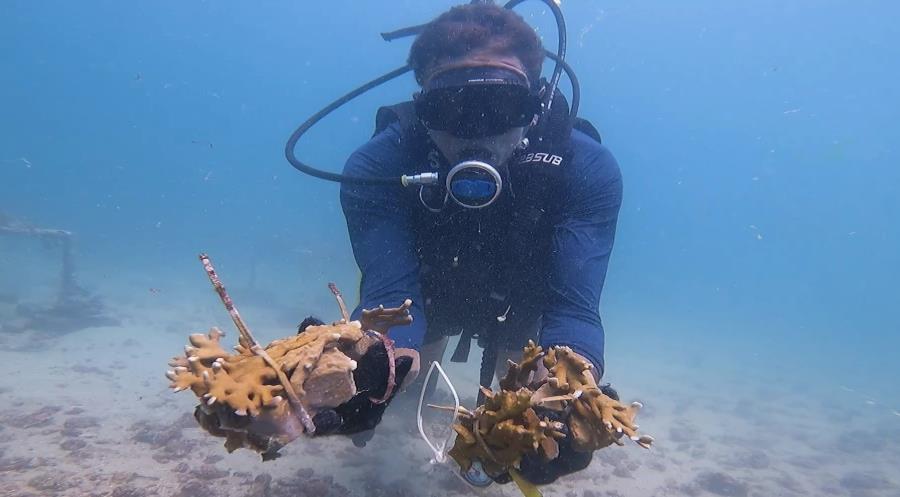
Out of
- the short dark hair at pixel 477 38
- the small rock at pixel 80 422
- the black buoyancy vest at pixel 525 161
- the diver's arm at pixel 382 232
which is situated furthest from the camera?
the small rock at pixel 80 422

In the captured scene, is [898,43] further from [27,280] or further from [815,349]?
[27,280]

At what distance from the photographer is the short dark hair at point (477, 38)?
3.81 meters

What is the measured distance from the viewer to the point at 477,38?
3809 mm

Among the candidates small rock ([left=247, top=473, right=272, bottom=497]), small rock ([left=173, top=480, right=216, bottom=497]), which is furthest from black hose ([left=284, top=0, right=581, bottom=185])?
small rock ([left=173, top=480, right=216, bottom=497])

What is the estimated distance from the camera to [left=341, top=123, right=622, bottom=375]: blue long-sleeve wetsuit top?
3.50m

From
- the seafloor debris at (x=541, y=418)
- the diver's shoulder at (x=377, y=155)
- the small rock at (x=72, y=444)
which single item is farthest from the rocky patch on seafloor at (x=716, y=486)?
the small rock at (x=72, y=444)

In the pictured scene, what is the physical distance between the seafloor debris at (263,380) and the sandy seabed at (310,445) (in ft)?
15.7

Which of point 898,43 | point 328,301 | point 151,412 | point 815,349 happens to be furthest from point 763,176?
point 151,412

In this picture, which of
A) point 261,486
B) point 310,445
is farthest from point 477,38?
point 310,445

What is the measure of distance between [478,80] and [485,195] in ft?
2.81

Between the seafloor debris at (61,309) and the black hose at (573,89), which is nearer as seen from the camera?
the black hose at (573,89)

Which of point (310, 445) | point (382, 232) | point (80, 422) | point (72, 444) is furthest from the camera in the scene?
point (80, 422)

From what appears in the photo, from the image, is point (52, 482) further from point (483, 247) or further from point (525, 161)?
point (525, 161)

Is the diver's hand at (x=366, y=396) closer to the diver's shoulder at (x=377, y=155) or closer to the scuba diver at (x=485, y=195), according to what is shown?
the scuba diver at (x=485, y=195)
